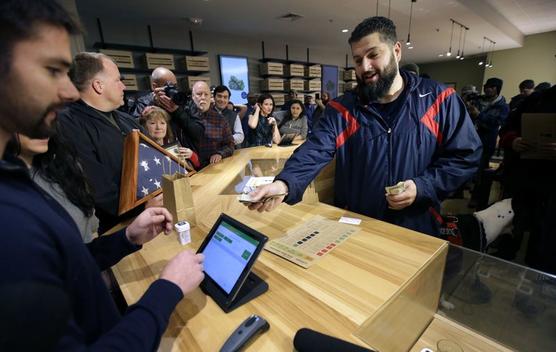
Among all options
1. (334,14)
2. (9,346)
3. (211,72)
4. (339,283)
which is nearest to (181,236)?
(339,283)

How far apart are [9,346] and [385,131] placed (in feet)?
4.65

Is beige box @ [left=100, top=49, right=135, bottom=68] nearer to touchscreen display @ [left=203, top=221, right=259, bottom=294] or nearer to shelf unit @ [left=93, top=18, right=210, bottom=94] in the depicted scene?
shelf unit @ [left=93, top=18, right=210, bottom=94]

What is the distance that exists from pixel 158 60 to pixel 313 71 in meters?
4.37

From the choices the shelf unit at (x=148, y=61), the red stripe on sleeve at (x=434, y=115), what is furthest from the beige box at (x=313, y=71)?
the red stripe on sleeve at (x=434, y=115)

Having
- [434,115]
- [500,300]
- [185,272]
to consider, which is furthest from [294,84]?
[185,272]

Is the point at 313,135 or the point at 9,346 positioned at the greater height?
the point at 313,135

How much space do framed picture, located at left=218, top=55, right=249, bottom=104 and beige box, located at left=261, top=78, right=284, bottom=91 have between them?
1.67 feet

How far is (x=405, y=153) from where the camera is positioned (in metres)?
1.34

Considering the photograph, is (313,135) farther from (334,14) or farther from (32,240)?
(334,14)

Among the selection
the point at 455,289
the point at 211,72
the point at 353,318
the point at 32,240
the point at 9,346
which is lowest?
the point at 455,289

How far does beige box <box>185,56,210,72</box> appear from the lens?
18.1 ft

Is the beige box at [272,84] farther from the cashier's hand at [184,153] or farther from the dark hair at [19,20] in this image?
the dark hair at [19,20]

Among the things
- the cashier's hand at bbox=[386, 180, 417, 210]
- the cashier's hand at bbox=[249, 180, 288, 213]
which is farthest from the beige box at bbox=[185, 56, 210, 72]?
the cashier's hand at bbox=[386, 180, 417, 210]

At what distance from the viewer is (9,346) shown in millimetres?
353
